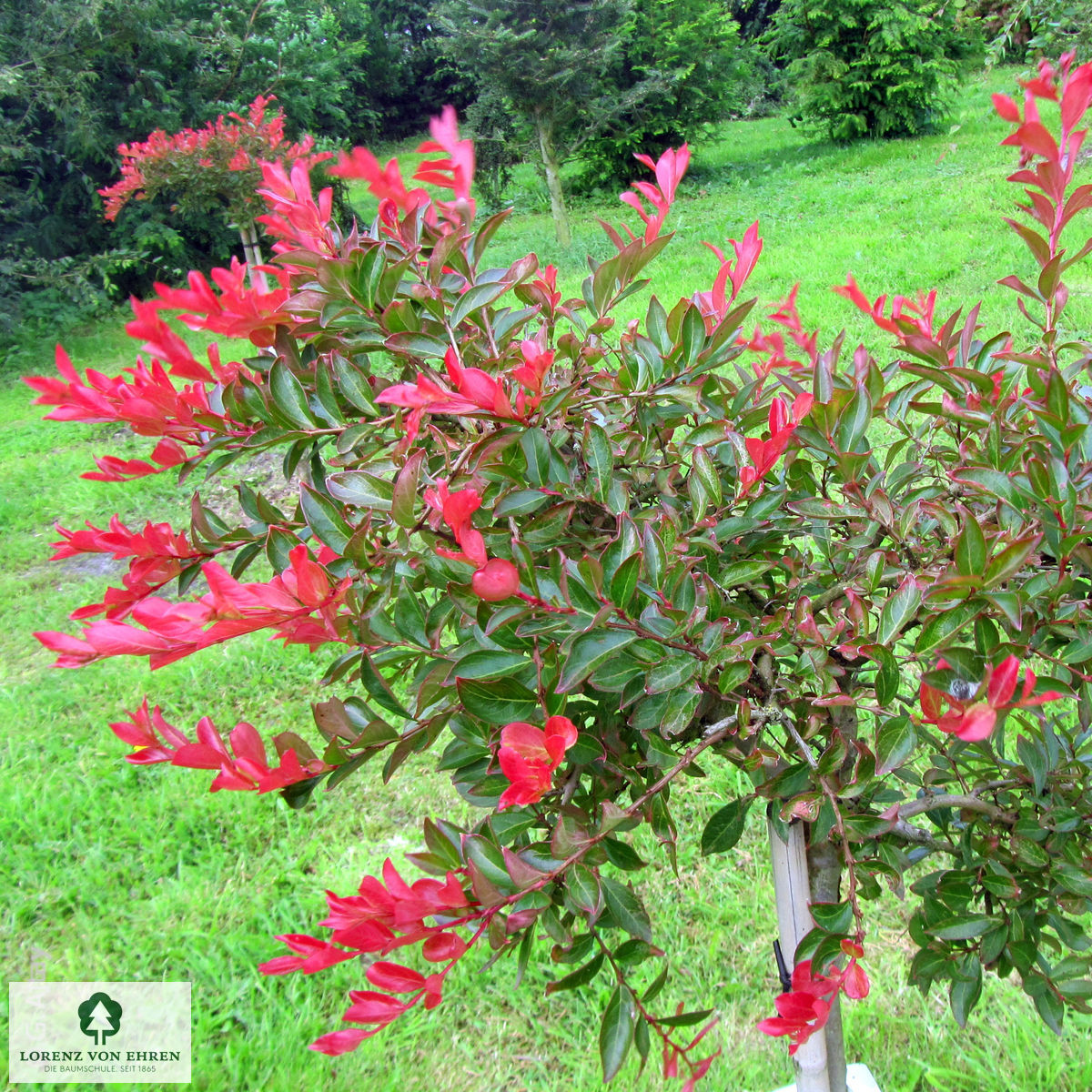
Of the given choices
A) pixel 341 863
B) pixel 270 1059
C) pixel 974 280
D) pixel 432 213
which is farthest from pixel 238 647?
pixel 974 280

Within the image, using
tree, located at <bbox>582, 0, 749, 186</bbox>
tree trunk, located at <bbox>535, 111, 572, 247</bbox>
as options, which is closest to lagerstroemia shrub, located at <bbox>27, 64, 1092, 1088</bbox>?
tree trunk, located at <bbox>535, 111, 572, 247</bbox>

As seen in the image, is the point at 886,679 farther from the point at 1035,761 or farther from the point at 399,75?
the point at 399,75

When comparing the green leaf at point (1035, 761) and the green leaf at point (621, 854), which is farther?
the green leaf at point (1035, 761)

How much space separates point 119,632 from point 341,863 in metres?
1.77

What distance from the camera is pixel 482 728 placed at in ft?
2.32

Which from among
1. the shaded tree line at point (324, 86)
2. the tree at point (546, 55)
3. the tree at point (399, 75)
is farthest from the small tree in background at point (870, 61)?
the tree at point (399, 75)

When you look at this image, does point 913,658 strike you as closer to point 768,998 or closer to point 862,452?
point 862,452

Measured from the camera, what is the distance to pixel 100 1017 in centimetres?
170

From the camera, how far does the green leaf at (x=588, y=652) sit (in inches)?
23.0

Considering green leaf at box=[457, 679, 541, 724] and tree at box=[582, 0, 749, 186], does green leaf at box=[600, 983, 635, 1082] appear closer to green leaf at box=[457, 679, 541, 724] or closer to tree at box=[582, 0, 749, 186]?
green leaf at box=[457, 679, 541, 724]

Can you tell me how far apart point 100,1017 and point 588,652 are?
5.61 ft

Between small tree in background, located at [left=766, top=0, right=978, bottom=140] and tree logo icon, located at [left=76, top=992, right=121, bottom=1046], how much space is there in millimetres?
9429

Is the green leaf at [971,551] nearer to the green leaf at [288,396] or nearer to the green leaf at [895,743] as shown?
the green leaf at [895,743]

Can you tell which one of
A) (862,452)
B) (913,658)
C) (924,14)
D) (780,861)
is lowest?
(780,861)
